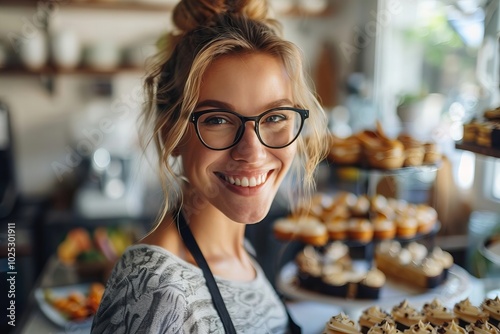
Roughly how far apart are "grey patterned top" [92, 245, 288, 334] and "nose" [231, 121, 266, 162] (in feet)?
0.65

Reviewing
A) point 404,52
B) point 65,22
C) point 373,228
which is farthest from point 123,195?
point 404,52

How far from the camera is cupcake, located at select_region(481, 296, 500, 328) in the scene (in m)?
0.84

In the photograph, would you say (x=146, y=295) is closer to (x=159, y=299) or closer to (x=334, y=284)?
(x=159, y=299)

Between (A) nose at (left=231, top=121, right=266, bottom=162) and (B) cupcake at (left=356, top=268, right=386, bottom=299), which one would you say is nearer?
(A) nose at (left=231, top=121, right=266, bottom=162)

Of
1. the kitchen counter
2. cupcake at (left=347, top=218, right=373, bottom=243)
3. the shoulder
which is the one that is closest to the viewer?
the shoulder

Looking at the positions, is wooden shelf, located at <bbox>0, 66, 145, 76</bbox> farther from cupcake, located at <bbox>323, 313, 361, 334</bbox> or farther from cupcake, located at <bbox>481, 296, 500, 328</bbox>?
cupcake, located at <bbox>481, 296, 500, 328</bbox>

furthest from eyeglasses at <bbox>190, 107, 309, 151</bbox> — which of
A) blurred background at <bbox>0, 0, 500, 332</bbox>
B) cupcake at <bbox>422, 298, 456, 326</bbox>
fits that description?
blurred background at <bbox>0, 0, 500, 332</bbox>

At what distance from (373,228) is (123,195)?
5.14 ft

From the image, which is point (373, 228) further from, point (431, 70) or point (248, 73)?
point (431, 70)

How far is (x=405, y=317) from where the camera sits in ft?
2.99

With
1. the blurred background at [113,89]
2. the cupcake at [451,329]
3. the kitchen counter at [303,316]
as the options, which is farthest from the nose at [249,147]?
the blurred background at [113,89]

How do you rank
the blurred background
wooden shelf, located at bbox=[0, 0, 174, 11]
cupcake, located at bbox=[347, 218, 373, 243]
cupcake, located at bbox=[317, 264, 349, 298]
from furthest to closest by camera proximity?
wooden shelf, located at bbox=[0, 0, 174, 11] → the blurred background → cupcake, located at bbox=[347, 218, 373, 243] → cupcake, located at bbox=[317, 264, 349, 298]

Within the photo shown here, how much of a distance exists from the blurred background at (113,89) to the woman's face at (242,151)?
1.58m

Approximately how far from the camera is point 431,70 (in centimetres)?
277
